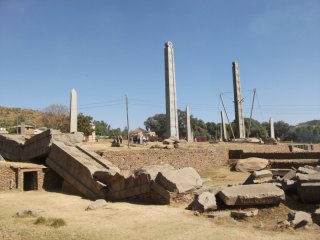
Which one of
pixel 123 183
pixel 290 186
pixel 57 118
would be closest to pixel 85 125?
pixel 57 118

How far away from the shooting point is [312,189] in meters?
10.5

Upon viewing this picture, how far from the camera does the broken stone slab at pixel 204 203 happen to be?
1051cm

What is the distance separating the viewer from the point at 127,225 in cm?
957

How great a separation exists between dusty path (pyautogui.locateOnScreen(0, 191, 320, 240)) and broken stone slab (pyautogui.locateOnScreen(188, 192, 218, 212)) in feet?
1.01

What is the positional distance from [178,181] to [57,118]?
42.1m

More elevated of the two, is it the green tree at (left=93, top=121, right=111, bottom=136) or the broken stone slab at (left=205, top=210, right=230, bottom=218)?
the green tree at (left=93, top=121, right=111, bottom=136)

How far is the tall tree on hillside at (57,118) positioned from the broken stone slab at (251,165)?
29.0 m

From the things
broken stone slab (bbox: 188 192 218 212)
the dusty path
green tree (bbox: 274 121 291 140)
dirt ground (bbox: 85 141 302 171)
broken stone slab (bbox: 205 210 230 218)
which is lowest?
the dusty path

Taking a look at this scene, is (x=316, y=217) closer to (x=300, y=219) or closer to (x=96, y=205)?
(x=300, y=219)

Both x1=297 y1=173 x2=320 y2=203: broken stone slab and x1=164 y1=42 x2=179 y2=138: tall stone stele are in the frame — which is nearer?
x1=297 y1=173 x2=320 y2=203: broken stone slab

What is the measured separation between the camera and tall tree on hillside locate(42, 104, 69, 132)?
48.1 metres

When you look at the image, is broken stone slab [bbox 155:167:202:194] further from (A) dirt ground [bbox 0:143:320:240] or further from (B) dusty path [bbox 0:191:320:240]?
(B) dusty path [bbox 0:191:320:240]

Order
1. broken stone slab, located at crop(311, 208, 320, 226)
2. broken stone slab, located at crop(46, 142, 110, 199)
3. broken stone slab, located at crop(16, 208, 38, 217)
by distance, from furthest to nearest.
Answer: broken stone slab, located at crop(46, 142, 110, 199) < broken stone slab, located at crop(16, 208, 38, 217) < broken stone slab, located at crop(311, 208, 320, 226)

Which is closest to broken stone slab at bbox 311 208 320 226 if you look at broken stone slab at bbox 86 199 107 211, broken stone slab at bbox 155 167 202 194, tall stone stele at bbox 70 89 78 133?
broken stone slab at bbox 155 167 202 194
